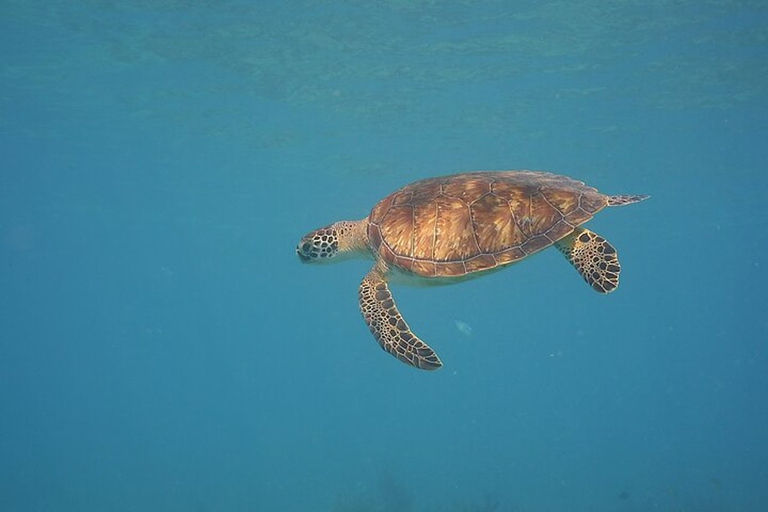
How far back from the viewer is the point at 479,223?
219 inches

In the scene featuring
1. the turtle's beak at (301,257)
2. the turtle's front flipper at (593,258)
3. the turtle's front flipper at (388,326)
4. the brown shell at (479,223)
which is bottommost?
the turtle's beak at (301,257)

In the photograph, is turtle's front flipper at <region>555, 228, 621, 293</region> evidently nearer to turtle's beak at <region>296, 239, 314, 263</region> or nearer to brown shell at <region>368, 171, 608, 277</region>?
brown shell at <region>368, 171, 608, 277</region>

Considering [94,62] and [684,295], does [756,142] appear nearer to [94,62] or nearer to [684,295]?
[94,62]

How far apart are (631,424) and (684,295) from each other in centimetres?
4254

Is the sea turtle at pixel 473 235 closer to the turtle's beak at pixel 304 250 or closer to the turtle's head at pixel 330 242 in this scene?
the turtle's head at pixel 330 242

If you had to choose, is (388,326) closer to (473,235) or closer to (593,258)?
(473,235)

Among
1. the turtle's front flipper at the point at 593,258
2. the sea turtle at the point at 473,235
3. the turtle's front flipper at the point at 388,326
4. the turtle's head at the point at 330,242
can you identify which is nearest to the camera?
the turtle's front flipper at the point at 388,326

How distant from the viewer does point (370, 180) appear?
30.7 m

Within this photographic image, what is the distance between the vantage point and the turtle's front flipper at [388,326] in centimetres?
495

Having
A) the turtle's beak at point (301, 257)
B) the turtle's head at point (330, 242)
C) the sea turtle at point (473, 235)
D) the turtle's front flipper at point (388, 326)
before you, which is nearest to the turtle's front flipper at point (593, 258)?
Answer: the sea turtle at point (473, 235)

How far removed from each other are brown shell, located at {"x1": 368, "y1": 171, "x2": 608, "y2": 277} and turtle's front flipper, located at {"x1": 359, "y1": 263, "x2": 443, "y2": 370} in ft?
1.57

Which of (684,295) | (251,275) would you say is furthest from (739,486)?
(684,295)

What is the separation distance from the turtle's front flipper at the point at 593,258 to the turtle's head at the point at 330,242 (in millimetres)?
2520

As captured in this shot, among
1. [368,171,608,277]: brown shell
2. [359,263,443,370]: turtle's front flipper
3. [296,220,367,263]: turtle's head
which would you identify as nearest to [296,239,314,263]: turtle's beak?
[296,220,367,263]: turtle's head
